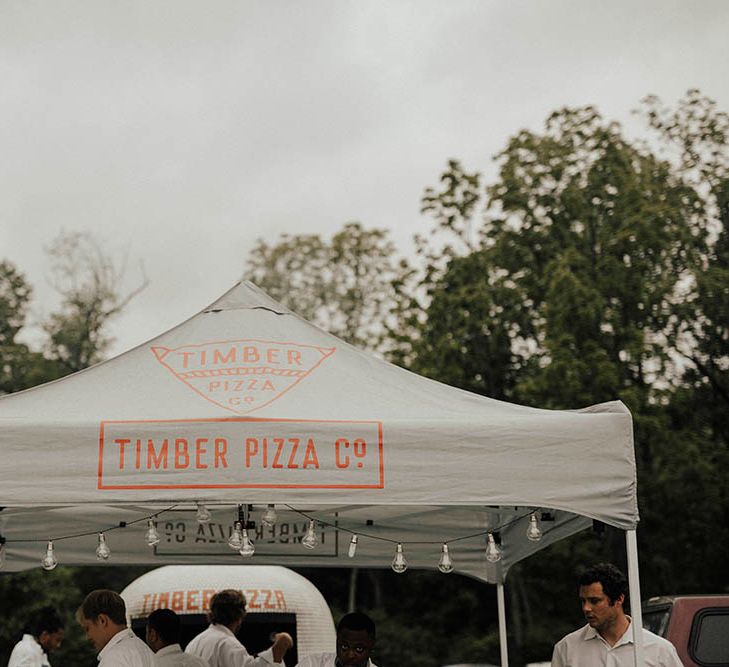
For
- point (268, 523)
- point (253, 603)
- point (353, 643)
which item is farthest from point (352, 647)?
point (253, 603)

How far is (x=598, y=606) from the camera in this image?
18.6 feet

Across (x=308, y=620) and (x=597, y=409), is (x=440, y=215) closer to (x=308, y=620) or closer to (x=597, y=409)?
(x=308, y=620)

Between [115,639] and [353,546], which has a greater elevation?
[353,546]

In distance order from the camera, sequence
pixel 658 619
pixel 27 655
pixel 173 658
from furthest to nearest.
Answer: pixel 27 655 < pixel 658 619 < pixel 173 658

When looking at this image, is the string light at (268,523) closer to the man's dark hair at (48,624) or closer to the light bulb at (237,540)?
the light bulb at (237,540)

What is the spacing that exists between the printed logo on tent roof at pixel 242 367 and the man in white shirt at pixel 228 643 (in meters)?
3.04

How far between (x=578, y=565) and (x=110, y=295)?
20475mm

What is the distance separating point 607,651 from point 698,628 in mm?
3008

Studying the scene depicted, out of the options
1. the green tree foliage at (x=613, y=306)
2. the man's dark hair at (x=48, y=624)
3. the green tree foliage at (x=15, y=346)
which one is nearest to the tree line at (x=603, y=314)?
the green tree foliage at (x=613, y=306)

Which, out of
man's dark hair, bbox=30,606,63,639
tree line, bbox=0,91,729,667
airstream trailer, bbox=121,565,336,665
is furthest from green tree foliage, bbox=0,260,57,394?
man's dark hair, bbox=30,606,63,639

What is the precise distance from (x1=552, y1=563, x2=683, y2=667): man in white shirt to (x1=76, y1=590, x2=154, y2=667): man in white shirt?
221 centimetres

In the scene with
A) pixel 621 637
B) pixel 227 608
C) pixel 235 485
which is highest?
pixel 235 485

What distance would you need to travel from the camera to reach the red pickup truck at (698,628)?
838 centimetres

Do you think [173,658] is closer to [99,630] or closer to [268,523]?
[268,523]
